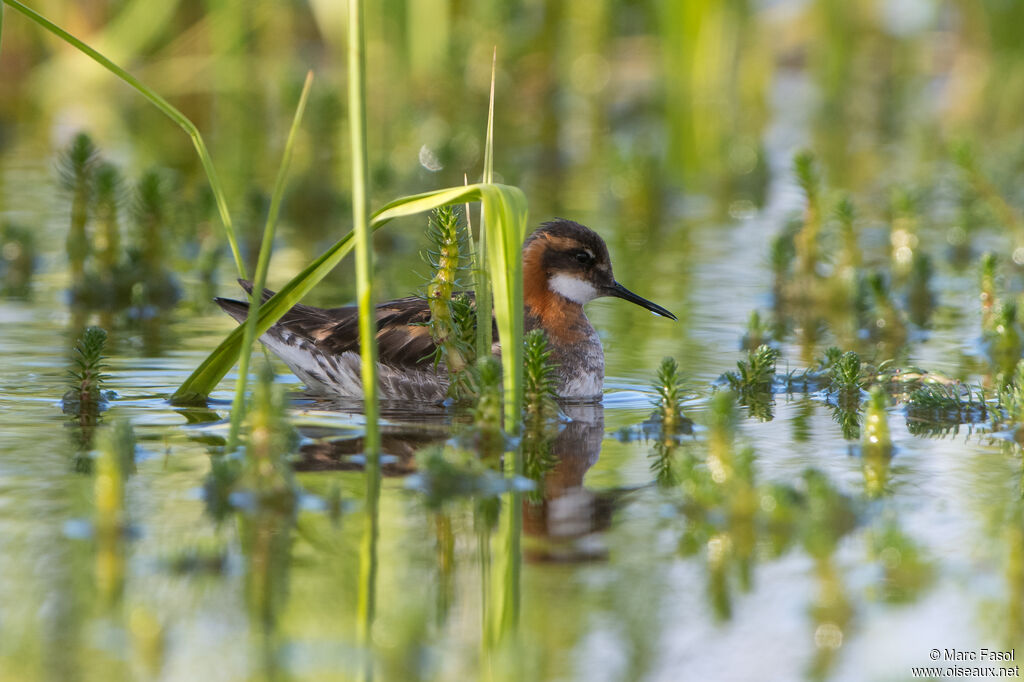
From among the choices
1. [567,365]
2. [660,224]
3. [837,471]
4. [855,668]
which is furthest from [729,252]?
[855,668]

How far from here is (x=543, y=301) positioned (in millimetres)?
6727

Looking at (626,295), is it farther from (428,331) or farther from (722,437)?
(722,437)

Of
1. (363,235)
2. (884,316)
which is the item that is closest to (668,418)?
(363,235)

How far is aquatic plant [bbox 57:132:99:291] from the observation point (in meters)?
7.32

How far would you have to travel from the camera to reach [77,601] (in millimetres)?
3572

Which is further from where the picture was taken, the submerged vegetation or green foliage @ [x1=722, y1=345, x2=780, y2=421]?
green foliage @ [x1=722, y1=345, x2=780, y2=421]

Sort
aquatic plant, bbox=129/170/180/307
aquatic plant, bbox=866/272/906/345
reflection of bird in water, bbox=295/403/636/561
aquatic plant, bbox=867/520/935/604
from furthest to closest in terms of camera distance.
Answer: aquatic plant, bbox=129/170/180/307 < aquatic plant, bbox=866/272/906/345 < reflection of bird in water, bbox=295/403/636/561 < aquatic plant, bbox=867/520/935/604

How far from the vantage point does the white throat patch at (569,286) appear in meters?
6.73

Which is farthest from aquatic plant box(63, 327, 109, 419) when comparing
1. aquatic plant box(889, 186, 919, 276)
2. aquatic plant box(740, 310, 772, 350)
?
aquatic plant box(889, 186, 919, 276)

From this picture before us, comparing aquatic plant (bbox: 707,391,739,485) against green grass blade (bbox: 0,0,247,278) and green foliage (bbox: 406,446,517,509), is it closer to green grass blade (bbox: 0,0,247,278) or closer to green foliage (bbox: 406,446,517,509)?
green foliage (bbox: 406,446,517,509)

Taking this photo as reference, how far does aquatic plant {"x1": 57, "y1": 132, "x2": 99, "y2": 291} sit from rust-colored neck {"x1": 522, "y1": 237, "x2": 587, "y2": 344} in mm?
2308

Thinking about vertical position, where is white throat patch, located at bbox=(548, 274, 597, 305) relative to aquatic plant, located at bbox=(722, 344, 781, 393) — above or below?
above

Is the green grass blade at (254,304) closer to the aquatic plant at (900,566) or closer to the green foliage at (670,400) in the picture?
the green foliage at (670,400)

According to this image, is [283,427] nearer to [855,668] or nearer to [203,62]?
[855,668]
